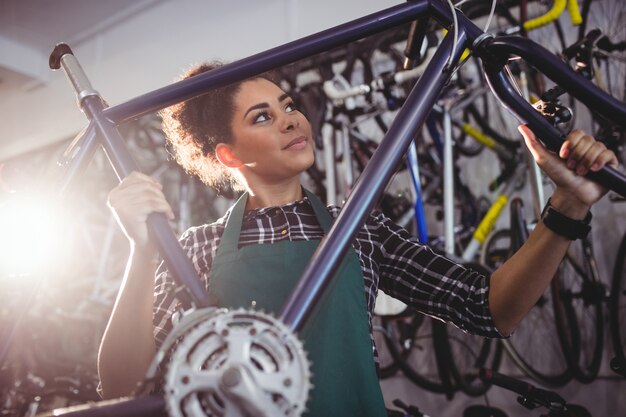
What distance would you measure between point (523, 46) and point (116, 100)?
3.36 meters

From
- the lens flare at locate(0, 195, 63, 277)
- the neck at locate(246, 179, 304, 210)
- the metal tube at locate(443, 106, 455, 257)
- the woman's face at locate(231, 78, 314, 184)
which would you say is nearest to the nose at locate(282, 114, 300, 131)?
the woman's face at locate(231, 78, 314, 184)

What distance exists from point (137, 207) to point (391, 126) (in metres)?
0.42

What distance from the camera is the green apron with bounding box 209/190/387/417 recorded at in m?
0.67

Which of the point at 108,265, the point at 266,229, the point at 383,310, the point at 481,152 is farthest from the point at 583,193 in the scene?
the point at 108,265

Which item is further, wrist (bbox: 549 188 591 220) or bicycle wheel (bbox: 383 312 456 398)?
bicycle wheel (bbox: 383 312 456 398)

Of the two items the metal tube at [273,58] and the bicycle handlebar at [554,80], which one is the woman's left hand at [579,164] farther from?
the metal tube at [273,58]

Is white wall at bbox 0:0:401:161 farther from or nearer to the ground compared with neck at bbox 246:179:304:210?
farther from the ground

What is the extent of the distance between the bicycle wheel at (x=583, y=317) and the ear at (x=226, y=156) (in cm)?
133

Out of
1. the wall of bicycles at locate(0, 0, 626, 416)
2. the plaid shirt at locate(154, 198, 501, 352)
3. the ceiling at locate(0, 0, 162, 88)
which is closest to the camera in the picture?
the plaid shirt at locate(154, 198, 501, 352)

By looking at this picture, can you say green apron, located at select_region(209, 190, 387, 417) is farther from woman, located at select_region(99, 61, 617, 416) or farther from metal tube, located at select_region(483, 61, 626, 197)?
metal tube, located at select_region(483, 61, 626, 197)

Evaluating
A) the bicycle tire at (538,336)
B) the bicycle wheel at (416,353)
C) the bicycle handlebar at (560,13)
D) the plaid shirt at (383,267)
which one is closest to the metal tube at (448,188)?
the bicycle tire at (538,336)

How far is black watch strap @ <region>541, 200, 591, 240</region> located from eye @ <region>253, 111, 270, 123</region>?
0.61 m

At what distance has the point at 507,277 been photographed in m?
0.71

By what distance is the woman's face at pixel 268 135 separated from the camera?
89 cm
